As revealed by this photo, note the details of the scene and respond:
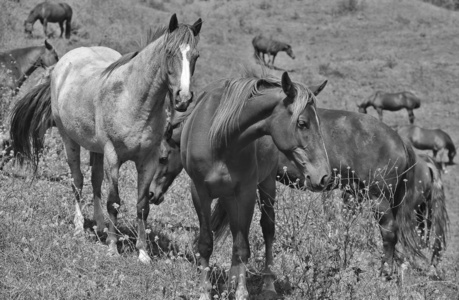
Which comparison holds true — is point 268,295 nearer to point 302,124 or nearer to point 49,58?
point 302,124

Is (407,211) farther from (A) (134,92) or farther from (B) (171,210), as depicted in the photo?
(A) (134,92)

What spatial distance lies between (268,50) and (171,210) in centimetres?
2841

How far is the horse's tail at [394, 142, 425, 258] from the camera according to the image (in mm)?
7598

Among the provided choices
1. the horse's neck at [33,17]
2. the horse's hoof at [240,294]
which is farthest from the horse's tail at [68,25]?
the horse's hoof at [240,294]

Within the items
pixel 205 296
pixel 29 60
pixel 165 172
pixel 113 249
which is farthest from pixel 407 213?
pixel 29 60

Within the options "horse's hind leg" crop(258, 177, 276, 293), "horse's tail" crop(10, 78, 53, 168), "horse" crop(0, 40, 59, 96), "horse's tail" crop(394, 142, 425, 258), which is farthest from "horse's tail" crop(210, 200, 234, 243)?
"horse" crop(0, 40, 59, 96)

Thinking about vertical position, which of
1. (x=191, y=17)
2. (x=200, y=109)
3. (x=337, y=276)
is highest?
(x=200, y=109)

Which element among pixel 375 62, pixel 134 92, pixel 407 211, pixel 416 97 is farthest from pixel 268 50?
pixel 134 92

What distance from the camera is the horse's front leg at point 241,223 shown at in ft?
15.5

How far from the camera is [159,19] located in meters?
33.4

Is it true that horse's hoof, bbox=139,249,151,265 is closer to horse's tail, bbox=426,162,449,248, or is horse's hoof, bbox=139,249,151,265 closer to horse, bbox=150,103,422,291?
horse, bbox=150,103,422,291

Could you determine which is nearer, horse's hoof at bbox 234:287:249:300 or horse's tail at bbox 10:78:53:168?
horse's hoof at bbox 234:287:249:300

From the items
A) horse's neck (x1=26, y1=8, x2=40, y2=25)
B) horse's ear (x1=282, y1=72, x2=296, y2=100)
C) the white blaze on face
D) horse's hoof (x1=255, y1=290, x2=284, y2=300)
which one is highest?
horse's ear (x1=282, y1=72, x2=296, y2=100)

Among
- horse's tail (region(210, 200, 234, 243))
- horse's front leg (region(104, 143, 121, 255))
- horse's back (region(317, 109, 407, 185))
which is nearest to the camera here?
horse's front leg (region(104, 143, 121, 255))
